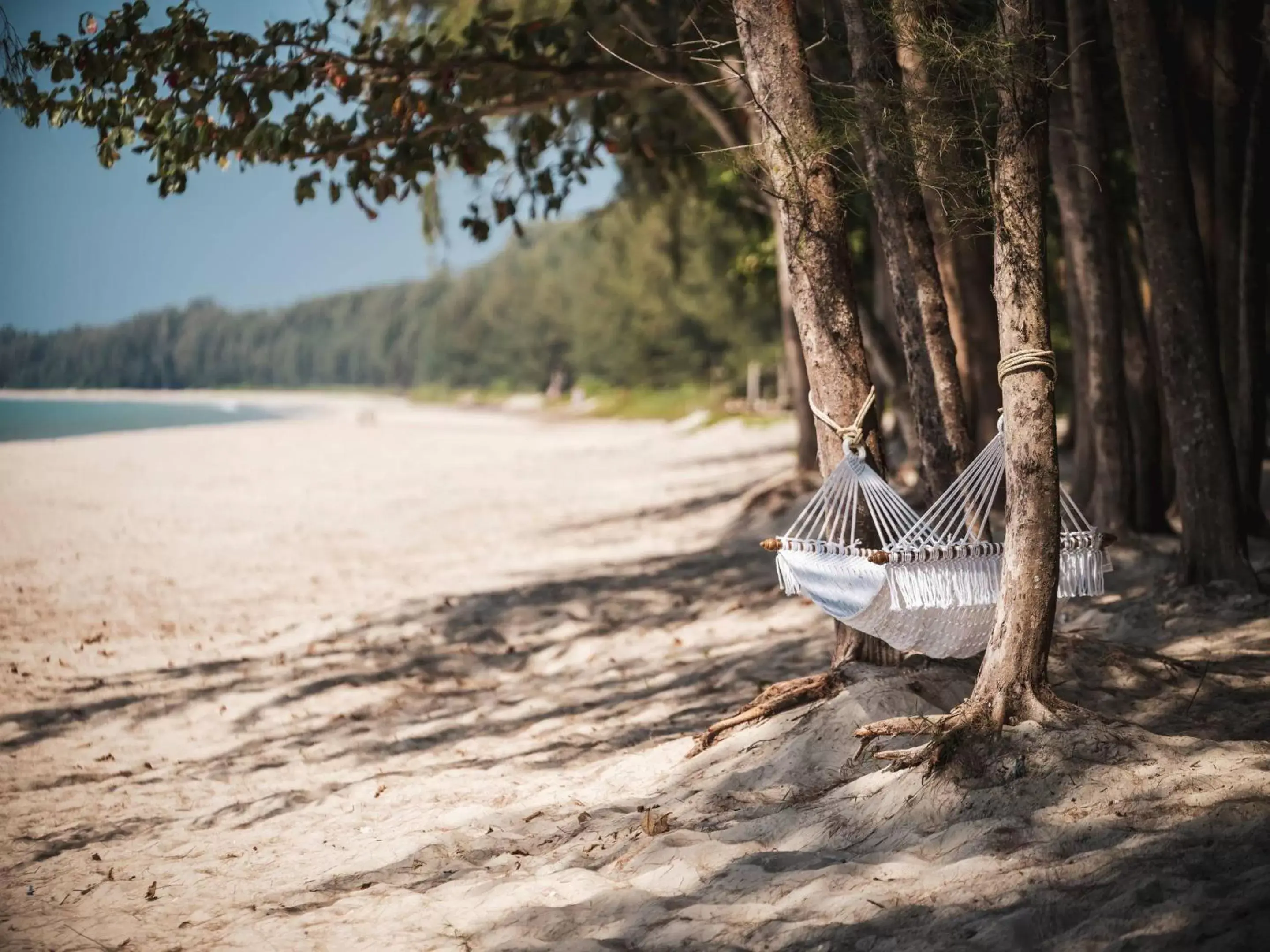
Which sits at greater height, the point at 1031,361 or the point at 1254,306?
the point at 1254,306

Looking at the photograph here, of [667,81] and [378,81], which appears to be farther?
[378,81]

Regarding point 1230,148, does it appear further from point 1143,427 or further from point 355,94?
point 355,94

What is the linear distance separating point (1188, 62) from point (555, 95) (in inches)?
139

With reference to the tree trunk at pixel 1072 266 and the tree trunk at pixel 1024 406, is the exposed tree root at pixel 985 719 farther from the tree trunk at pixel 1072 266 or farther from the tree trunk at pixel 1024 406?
the tree trunk at pixel 1072 266

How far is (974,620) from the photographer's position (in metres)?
3.44

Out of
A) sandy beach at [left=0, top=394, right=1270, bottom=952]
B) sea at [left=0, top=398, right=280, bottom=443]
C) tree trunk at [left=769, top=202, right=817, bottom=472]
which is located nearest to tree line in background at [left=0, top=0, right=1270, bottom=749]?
sandy beach at [left=0, top=394, right=1270, bottom=952]

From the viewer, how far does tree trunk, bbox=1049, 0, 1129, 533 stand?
6.00 meters

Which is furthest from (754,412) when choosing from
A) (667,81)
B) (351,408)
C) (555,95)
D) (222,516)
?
(351,408)

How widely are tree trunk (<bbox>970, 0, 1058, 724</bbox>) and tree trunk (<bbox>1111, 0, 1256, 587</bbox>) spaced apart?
7.28ft

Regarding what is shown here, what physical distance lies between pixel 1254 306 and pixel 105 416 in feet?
143

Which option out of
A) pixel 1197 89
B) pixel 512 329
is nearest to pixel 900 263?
pixel 1197 89

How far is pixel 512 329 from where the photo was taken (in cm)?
6925

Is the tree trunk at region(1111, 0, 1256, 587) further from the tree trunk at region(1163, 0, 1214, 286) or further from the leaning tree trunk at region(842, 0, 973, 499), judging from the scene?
the leaning tree trunk at region(842, 0, 973, 499)

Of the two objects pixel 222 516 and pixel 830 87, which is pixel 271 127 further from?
pixel 222 516
